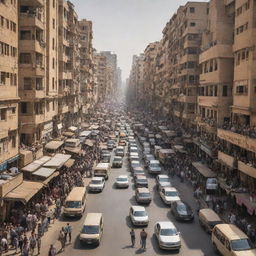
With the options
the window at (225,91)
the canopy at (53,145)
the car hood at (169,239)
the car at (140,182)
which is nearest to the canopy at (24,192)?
the car hood at (169,239)

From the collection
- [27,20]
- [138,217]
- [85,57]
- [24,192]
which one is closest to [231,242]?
[138,217]

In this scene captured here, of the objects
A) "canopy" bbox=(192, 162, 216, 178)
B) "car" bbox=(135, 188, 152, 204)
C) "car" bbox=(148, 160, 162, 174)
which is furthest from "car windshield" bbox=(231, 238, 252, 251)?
"car" bbox=(148, 160, 162, 174)

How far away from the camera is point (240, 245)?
22.9 m

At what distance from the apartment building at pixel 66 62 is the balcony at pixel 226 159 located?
997 inches

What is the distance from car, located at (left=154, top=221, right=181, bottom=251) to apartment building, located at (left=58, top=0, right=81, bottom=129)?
34.1m

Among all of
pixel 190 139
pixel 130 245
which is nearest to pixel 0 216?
pixel 130 245

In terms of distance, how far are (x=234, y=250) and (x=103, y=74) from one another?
17371 centimetres

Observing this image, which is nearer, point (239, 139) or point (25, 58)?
point (239, 139)

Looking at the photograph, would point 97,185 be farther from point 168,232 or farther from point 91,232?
point 168,232

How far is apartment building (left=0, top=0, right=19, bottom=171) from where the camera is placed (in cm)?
3338

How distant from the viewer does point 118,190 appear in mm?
42312

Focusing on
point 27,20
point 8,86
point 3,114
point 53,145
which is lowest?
point 53,145

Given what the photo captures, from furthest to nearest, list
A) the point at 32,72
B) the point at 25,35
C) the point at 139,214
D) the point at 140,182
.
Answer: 1. the point at 32,72
2. the point at 140,182
3. the point at 25,35
4. the point at 139,214

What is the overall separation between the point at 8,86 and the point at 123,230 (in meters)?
16.3
